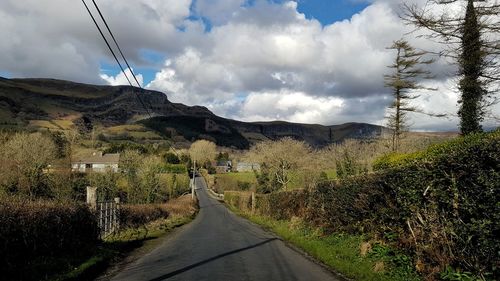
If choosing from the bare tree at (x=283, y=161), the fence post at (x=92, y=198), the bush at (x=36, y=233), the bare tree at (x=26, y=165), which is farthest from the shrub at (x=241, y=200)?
the bush at (x=36, y=233)

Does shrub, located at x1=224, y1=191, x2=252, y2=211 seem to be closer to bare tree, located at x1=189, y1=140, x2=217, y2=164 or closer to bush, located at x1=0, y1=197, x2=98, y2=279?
bush, located at x1=0, y1=197, x2=98, y2=279

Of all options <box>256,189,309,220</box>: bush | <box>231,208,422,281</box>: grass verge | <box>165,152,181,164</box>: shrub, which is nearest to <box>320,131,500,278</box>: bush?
<box>231,208,422,281</box>: grass verge

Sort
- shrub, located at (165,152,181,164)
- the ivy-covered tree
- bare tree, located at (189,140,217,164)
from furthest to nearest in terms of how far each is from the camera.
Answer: bare tree, located at (189,140,217,164), shrub, located at (165,152,181,164), the ivy-covered tree

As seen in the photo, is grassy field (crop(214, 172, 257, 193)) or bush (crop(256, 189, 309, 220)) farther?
grassy field (crop(214, 172, 257, 193))

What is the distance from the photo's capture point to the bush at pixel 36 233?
1032 centimetres

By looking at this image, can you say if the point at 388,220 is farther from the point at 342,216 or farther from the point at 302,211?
the point at 302,211

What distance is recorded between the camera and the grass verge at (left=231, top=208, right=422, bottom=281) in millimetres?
10664

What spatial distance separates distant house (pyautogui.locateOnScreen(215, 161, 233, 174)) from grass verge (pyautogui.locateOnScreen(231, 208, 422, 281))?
146385 millimetres

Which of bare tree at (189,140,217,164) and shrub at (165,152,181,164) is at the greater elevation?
bare tree at (189,140,217,164)

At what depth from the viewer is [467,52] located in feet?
58.9

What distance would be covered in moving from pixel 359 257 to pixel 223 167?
163 metres

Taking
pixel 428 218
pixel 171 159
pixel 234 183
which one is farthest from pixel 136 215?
pixel 171 159

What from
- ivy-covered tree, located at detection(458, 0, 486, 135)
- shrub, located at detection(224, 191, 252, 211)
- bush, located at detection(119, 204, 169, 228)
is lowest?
shrub, located at detection(224, 191, 252, 211)

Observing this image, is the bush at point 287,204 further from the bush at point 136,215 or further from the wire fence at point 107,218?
the wire fence at point 107,218
